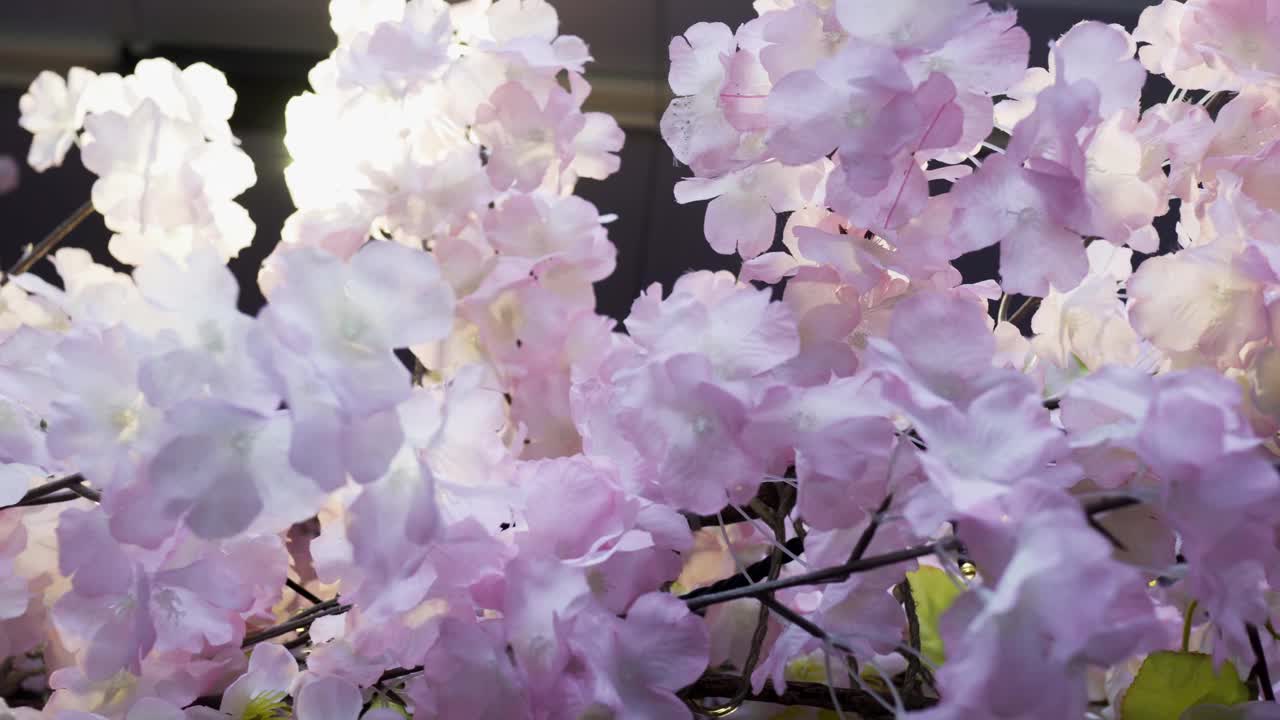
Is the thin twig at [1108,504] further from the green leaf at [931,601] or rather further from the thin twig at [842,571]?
the green leaf at [931,601]

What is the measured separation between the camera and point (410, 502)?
32cm

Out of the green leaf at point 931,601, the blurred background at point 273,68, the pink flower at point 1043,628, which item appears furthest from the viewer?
the blurred background at point 273,68

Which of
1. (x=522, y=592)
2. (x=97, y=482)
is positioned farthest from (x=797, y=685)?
(x=97, y=482)

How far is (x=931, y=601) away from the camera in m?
0.49

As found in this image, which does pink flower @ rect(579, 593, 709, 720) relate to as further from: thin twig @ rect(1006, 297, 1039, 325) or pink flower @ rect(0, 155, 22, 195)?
pink flower @ rect(0, 155, 22, 195)

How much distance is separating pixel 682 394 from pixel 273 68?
49.5 inches

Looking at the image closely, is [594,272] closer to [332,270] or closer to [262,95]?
[332,270]

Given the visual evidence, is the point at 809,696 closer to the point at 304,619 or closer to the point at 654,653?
the point at 654,653

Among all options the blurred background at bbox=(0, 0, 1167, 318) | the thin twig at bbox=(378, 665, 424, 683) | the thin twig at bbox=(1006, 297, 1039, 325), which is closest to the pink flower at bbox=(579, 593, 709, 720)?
the thin twig at bbox=(378, 665, 424, 683)

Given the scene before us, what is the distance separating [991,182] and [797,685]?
182mm

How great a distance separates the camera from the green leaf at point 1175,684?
37 centimetres

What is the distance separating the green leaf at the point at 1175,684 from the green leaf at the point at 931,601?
0.37ft

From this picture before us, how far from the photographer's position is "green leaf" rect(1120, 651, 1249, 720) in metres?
0.37

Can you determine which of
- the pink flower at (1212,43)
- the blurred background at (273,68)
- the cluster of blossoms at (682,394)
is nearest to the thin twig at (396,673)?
the cluster of blossoms at (682,394)
